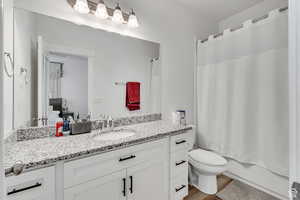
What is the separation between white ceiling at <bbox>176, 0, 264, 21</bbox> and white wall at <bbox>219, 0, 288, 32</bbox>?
7 cm

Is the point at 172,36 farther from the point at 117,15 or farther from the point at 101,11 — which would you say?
the point at 101,11

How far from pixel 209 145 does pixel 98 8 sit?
2.25m

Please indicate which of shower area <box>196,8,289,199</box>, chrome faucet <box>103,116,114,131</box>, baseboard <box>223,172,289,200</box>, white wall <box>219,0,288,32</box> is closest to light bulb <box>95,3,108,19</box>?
chrome faucet <box>103,116,114,131</box>

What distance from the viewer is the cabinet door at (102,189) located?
92 centimetres

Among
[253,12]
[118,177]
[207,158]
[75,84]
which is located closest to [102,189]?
[118,177]

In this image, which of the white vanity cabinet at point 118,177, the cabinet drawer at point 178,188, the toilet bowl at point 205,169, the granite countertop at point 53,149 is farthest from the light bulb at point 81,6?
the toilet bowl at point 205,169

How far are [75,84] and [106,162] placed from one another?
32.4 inches

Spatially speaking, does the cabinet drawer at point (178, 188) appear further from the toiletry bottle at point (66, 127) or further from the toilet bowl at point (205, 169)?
the toiletry bottle at point (66, 127)

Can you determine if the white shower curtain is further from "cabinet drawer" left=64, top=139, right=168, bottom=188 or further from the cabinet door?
the cabinet door

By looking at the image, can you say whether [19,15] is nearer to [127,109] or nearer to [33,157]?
[33,157]

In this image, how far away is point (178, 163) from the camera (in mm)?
1535

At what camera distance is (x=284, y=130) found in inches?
60.6

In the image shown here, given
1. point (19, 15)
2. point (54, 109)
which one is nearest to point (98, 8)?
point (19, 15)

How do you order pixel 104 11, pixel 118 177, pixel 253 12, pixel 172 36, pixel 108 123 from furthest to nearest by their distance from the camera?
1. pixel 253 12
2. pixel 172 36
3. pixel 108 123
4. pixel 104 11
5. pixel 118 177
